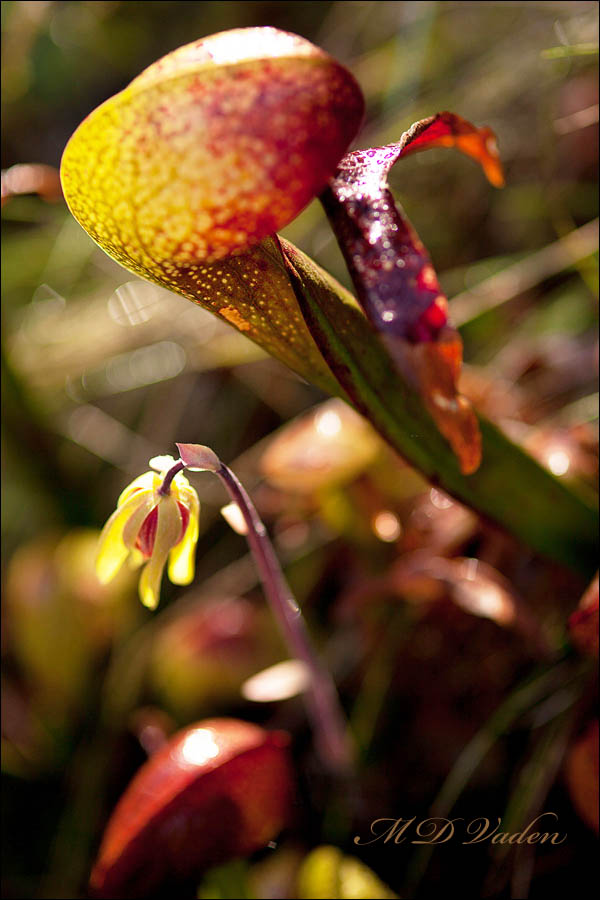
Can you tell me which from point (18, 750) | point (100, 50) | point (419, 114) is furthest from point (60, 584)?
point (100, 50)

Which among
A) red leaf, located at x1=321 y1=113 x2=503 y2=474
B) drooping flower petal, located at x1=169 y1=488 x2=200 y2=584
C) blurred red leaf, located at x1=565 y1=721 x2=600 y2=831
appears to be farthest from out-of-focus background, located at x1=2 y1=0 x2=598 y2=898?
red leaf, located at x1=321 y1=113 x2=503 y2=474

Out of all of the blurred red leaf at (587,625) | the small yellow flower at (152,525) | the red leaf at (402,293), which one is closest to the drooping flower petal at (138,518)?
the small yellow flower at (152,525)

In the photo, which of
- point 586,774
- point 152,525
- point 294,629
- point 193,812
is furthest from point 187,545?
point 586,774

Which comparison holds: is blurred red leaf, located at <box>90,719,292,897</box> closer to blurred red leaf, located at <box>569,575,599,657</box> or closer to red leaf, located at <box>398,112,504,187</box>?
blurred red leaf, located at <box>569,575,599,657</box>

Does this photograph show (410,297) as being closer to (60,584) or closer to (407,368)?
(407,368)
